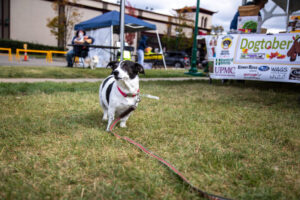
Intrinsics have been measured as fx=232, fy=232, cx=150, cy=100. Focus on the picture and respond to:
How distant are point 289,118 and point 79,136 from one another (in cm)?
338

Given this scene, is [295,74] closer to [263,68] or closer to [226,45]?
[263,68]

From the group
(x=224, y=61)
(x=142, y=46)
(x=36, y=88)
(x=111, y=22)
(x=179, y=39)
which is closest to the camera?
(x=36, y=88)

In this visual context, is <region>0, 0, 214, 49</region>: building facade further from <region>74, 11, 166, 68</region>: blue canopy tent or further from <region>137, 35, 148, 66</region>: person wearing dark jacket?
<region>137, 35, 148, 66</region>: person wearing dark jacket

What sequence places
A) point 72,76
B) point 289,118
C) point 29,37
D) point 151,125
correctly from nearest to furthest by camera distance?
point 151,125, point 289,118, point 72,76, point 29,37

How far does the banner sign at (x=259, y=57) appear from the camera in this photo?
6.09 m

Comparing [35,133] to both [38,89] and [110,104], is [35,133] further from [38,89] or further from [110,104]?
[38,89]

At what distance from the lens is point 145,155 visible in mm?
2389

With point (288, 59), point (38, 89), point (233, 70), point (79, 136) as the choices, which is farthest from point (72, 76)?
point (288, 59)

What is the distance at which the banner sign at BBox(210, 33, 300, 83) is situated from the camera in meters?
6.09

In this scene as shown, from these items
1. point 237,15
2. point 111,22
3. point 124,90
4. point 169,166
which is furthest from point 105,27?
point 169,166

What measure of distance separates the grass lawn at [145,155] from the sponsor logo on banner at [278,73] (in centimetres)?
203

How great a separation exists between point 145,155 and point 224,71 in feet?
18.6

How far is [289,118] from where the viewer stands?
12.8 ft

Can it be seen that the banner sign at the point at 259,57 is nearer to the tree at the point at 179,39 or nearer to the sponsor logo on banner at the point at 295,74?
the sponsor logo on banner at the point at 295,74
